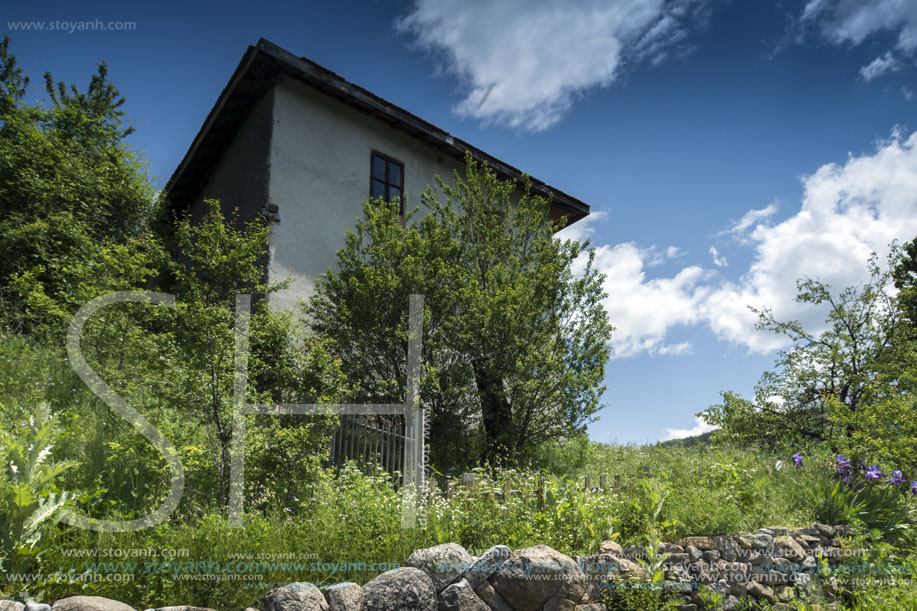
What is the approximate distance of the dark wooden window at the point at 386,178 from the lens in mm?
12289

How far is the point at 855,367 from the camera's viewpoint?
34.1 feet

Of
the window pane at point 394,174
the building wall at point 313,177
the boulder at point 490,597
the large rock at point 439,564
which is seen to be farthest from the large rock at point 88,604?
the window pane at point 394,174

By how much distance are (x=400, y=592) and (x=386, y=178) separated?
32.7ft

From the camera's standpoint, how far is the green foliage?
13.0 ft

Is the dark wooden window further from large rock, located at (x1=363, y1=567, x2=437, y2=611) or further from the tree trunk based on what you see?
large rock, located at (x1=363, y1=567, x2=437, y2=611)

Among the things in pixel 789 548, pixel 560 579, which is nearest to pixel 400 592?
pixel 560 579

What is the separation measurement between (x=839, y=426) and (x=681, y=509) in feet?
18.5

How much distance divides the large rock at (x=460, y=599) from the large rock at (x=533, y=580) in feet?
0.96

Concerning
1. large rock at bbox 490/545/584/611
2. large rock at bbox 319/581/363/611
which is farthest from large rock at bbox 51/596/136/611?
large rock at bbox 490/545/584/611

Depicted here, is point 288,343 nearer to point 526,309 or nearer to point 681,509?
point 526,309

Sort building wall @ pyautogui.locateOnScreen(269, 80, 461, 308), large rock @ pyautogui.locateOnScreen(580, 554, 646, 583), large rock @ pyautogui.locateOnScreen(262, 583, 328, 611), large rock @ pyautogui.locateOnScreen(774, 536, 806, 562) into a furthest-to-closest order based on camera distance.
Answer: building wall @ pyautogui.locateOnScreen(269, 80, 461, 308) → large rock @ pyautogui.locateOnScreen(774, 536, 806, 562) → large rock @ pyautogui.locateOnScreen(580, 554, 646, 583) → large rock @ pyautogui.locateOnScreen(262, 583, 328, 611)

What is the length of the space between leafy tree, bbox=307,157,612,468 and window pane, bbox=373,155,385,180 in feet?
8.58

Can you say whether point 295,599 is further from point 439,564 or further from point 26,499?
point 26,499

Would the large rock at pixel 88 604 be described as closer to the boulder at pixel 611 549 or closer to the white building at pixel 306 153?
the boulder at pixel 611 549
